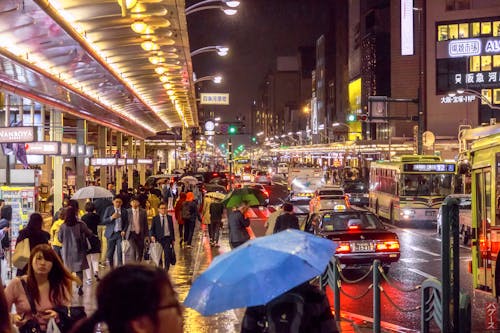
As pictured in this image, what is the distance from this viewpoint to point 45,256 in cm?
658

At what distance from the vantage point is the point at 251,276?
5.07 metres

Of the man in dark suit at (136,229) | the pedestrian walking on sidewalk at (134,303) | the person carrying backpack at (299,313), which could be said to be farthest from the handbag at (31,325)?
the man in dark suit at (136,229)

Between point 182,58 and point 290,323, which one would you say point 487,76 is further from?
point 290,323

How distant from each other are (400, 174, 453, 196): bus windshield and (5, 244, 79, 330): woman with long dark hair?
2451 cm

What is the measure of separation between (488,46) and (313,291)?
41156 mm

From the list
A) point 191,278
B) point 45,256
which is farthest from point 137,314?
point 191,278

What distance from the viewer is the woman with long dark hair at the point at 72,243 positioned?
1313 cm

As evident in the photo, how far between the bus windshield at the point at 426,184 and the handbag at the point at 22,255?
70.6 feet

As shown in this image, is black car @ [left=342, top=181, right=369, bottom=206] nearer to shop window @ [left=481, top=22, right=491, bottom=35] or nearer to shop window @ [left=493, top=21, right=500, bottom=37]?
shop window @ [left=481, top=22, right=491, bottom=35]

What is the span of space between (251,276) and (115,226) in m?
11.1

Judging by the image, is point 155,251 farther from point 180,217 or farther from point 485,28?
point 485,28

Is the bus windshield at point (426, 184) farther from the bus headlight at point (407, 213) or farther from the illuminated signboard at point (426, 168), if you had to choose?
the bus headlight at point (407, 213)

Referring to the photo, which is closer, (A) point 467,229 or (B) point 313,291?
(B) point 313,291

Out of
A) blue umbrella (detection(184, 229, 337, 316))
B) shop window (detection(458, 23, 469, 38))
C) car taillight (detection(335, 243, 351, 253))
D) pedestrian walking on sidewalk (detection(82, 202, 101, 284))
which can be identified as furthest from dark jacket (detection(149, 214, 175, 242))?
shop window (detection(458, 23, 469, 38))
